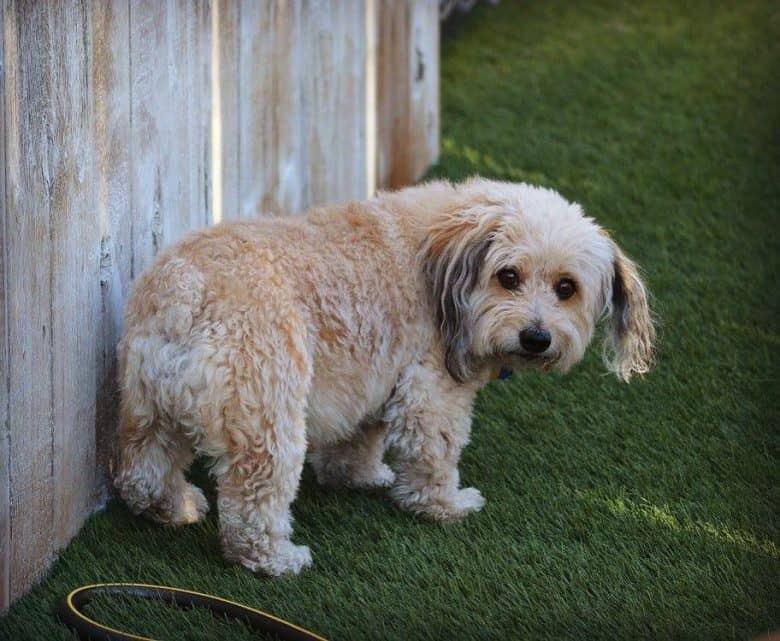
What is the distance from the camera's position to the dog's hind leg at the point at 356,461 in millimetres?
4152

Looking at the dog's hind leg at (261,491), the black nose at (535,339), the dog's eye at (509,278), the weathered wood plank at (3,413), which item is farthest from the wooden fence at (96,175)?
the black nose at (535,339)

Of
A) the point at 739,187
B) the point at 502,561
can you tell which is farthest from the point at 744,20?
the point at 502,561

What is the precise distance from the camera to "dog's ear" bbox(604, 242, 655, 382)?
3.90 m

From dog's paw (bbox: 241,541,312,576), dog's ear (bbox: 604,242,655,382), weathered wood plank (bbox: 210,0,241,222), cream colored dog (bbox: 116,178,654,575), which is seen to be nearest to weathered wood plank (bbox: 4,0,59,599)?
cream colored dog (bbox: 116,178,654,575)

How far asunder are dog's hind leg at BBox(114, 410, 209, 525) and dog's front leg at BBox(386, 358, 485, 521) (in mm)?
683

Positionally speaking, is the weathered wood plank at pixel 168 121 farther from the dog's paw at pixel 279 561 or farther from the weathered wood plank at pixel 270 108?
the dog's paw at pixel 279 561

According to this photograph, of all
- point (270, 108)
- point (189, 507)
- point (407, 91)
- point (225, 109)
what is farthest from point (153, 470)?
point (407, 91)

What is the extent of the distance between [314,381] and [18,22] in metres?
1.30

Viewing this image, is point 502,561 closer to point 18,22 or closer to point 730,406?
point 730,406

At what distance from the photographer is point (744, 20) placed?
880 centimetres

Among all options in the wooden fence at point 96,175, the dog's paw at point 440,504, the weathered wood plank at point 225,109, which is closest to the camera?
the wooden fence at point 96,175

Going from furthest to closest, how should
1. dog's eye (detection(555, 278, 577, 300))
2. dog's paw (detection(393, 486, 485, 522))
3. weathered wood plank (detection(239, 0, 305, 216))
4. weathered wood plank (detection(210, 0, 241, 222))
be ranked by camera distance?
weathered wood plank (detection(239, 0, 305, 216)) → weathered wood plank (detection(210, 0, 241, 222)) → dog's paw (detection(393, 486, 485, 522)) → dog's eye (detection(555, 278, 577, 300))

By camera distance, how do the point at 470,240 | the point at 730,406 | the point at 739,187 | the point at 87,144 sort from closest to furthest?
1. the point at 87,144
2. the point at 470,240
3. the point at 730,406
4. the point at 739,187

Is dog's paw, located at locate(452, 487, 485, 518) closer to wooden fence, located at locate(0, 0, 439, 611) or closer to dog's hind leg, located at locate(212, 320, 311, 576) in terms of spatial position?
dog's hind leg, located at locate(212, 320, 311, 576)
